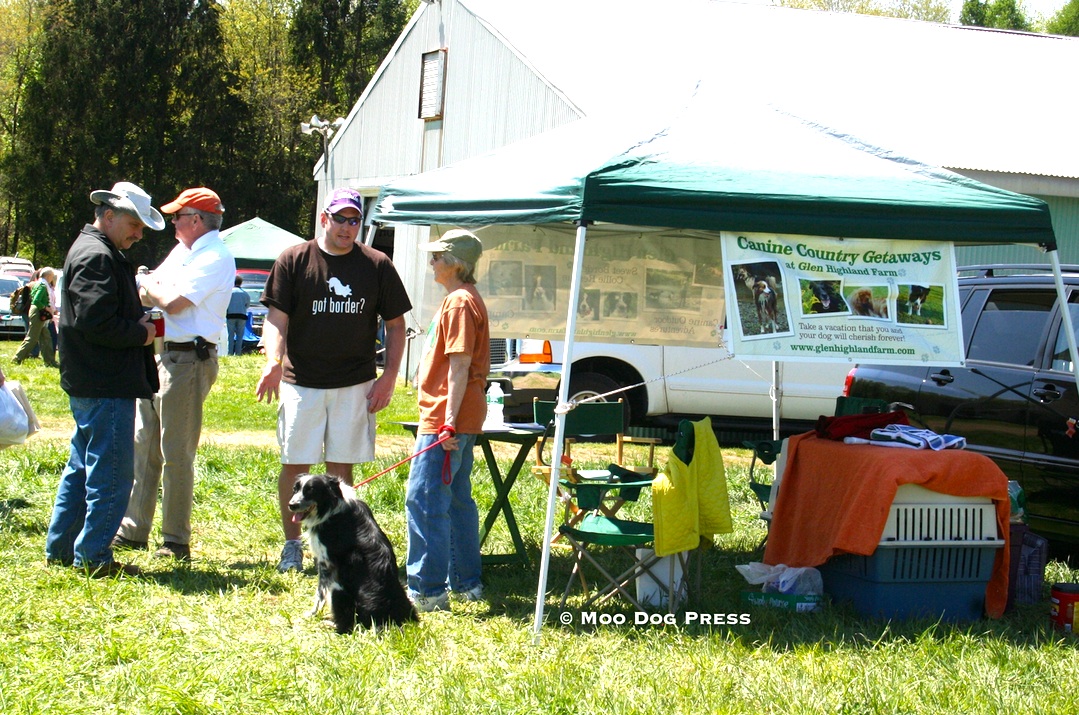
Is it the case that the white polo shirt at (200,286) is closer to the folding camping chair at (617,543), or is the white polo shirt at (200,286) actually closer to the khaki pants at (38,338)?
the folding camping chair at (617,543)

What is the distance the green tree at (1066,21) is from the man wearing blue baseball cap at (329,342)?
46595mm

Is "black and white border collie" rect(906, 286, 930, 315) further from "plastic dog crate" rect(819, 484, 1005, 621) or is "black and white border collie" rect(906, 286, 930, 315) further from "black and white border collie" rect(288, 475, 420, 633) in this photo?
"black and white border collie" rect(288, 475, 420, 633)

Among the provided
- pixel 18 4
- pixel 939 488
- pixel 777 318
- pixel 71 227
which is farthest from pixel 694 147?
pixel 18 4

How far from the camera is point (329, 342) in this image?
559 centimetres

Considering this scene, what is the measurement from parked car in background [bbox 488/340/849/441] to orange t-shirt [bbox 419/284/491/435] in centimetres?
524

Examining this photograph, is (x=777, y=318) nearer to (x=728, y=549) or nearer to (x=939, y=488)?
(x=939, y=488)

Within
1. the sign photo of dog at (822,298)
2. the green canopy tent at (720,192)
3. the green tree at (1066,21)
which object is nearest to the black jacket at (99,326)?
the green canopy tent at (720,192)

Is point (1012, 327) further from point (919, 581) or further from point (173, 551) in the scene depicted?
point (173, 551)

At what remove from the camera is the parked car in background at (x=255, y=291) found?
74.0ft

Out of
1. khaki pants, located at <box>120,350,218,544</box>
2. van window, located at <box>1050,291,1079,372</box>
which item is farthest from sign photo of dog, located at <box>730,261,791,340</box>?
khaki pants, located at <box>120,350,218,544</box>

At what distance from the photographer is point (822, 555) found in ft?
18.1

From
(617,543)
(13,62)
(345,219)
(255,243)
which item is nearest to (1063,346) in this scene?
(617,543)

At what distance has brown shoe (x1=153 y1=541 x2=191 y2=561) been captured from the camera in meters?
5.97

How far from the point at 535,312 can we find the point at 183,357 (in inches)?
94.7
